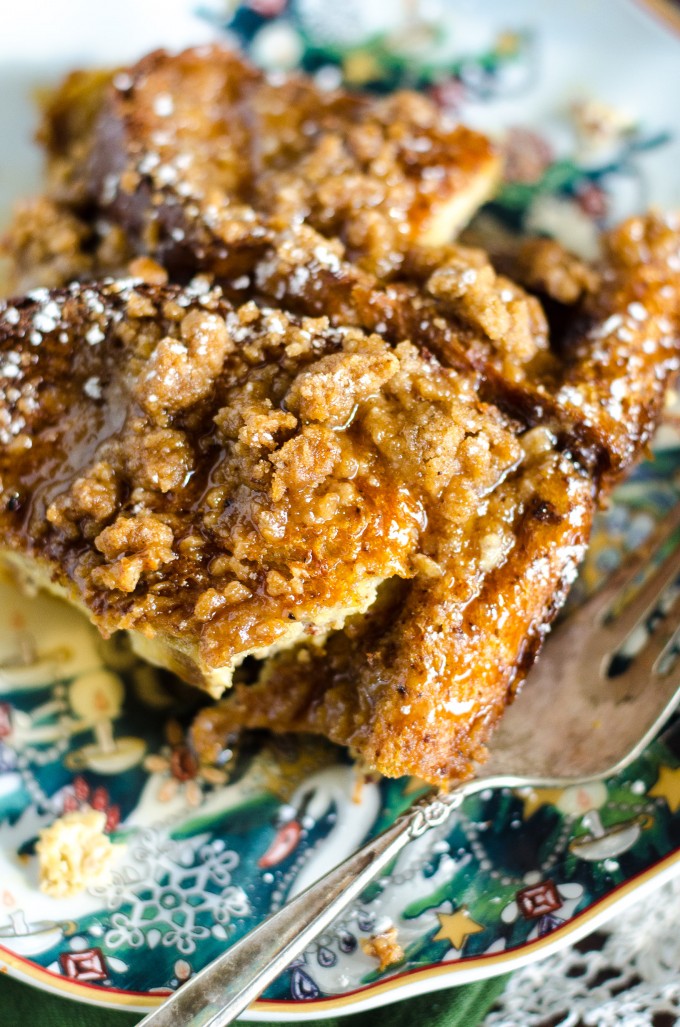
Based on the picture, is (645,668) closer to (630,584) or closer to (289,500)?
(630,584)

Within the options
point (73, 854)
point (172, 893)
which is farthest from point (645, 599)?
point (73, 854)

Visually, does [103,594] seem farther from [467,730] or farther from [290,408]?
[467,730]

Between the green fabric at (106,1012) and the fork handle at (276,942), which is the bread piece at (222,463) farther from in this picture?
the green fabric at (106,1012)

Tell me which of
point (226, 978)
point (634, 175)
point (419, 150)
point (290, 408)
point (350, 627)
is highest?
point (634, 175)

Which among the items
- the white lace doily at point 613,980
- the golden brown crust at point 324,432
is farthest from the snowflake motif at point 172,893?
the white lace doily at point 613,980

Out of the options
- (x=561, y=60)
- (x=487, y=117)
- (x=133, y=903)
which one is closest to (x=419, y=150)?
(x=487, y=117)

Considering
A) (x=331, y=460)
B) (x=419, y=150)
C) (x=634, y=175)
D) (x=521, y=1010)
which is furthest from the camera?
(x=634, y=175)

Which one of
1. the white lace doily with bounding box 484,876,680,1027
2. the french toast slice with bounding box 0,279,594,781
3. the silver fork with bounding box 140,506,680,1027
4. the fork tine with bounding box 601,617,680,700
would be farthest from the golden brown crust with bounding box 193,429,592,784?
the white lace doily with bounding box 484,876,680,1027
